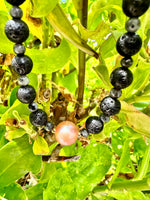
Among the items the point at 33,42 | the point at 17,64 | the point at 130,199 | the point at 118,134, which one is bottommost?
the point at 130,199

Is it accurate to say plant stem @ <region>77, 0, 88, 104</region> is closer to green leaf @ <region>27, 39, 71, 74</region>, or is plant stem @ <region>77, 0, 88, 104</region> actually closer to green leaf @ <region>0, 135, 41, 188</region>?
green leaf @ <region>27, 39, 71, 74</region>

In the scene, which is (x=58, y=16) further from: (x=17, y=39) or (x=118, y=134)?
(x=118, y=134)

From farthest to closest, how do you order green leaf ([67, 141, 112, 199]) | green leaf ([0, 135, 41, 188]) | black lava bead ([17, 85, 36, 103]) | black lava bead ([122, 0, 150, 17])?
green leaf ([67, 141, 112, 199]) → green leaf ([0, 135, 41, 188]) → black lava bead ([17, 85, 36, 103]) → black lava bead ([122, 0, 150, 17])

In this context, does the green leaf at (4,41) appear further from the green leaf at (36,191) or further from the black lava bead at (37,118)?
the green leaf at (36,191)

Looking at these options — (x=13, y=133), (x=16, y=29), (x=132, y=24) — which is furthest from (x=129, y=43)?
(x=13, y=133)

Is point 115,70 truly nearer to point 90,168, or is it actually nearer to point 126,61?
point 126,61

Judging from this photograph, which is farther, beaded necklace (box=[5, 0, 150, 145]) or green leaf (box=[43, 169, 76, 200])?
green leaf (box=[43, 169, 76, 200])

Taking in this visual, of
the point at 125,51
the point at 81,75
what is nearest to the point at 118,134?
the point at 81,75

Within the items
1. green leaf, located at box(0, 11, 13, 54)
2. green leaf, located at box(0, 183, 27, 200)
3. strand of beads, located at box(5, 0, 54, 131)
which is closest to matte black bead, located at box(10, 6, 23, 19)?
strand of beads, located at box(5, 0, 54, 131)
